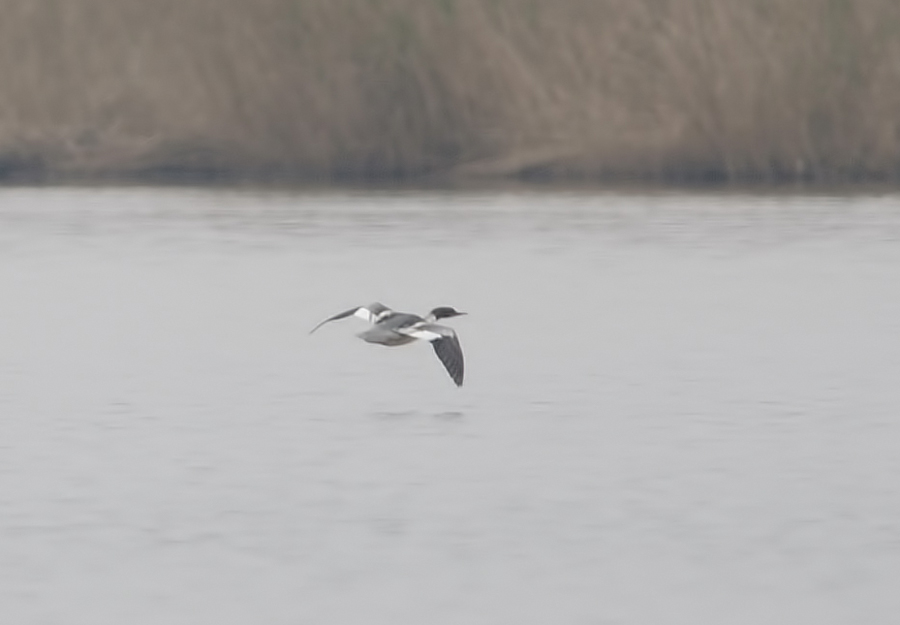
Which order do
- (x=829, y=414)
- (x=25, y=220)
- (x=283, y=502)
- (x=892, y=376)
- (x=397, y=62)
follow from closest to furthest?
(x=283, y=502), (x=829, y=414), (x=892, y=376), (x=25, y=220), (x=397, y=62)

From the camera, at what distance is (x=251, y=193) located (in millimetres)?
24344

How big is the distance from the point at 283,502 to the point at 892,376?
379 centimetres

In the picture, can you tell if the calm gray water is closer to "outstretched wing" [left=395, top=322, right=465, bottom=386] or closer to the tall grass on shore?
"outstretched wing" [left=395, top=322, right=465, bottom=386]

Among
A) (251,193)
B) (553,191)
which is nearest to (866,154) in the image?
(553,191)

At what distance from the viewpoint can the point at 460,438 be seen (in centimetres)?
955

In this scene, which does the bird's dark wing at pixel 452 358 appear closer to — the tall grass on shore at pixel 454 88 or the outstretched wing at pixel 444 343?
the outstretched wing at pixel 444 343

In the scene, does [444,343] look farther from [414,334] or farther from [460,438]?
[460,438]

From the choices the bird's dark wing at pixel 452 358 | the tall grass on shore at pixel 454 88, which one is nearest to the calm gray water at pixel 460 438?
the bird's dark wing at pixel 452 358

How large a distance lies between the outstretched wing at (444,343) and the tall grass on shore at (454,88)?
39.1ft

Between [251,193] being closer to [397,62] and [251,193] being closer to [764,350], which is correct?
[397,62]

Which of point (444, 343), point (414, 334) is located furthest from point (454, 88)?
point (444, 343)

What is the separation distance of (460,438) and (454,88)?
552 inches

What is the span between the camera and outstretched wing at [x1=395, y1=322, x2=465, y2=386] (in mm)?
10250

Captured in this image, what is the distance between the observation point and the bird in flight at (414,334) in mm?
10289
